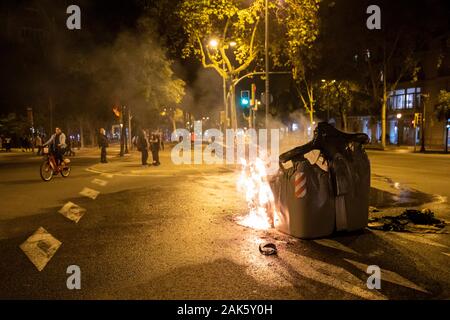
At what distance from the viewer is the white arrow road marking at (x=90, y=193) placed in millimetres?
11445

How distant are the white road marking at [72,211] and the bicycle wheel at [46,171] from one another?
16.3ft

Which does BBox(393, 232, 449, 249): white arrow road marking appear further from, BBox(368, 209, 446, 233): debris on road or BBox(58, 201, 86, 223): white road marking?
BBox(58, 201, 86, 223): white road marking

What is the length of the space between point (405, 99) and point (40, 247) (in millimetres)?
52145

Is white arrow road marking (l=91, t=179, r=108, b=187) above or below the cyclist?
below

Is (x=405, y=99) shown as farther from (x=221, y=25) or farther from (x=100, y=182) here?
(x=100, y=182)

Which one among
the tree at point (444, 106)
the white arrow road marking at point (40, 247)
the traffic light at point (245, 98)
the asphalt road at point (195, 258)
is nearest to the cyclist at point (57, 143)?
the asphalt road at point (195, 258)

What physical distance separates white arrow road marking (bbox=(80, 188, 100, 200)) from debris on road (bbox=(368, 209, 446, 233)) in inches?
278

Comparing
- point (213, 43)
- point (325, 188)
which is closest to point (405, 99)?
point (213, 43)

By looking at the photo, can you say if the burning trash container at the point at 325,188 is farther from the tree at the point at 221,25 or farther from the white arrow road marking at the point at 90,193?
the tree at the point at 221,25

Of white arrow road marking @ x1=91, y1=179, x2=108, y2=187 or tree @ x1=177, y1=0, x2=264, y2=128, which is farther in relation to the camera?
tree @ x1=177, y1=0, x2=264, y2=128

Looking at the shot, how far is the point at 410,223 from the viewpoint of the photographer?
795 centimetres

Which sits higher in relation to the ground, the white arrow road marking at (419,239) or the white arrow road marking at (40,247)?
the white arrow road marking at (40,247)

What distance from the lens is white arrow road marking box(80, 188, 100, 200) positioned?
1145 centimetres

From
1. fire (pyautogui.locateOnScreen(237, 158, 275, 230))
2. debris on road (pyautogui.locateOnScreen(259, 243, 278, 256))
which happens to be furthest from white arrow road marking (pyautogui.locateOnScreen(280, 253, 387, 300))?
fire (pyautogui.locateOnScreen(237, 158, 275, 230))
